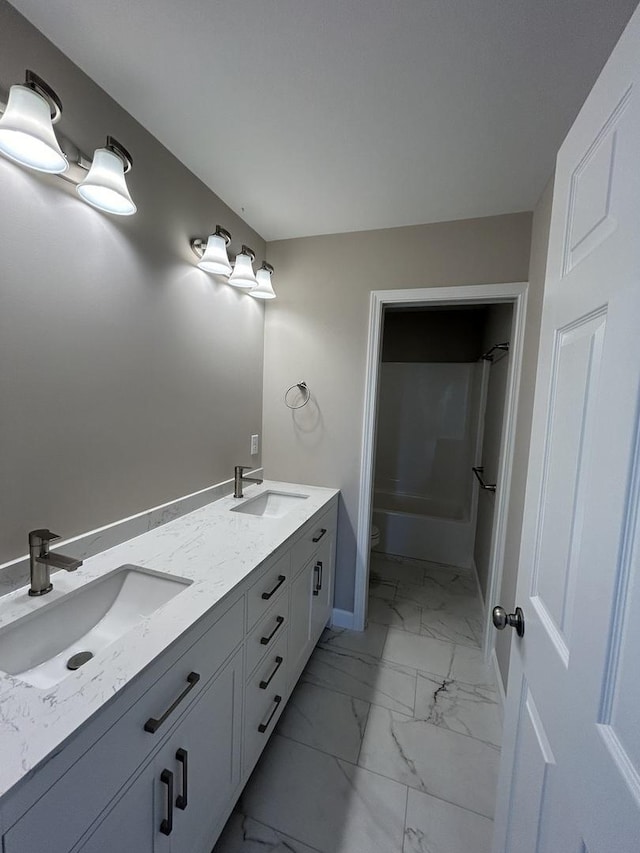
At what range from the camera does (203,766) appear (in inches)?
37.1

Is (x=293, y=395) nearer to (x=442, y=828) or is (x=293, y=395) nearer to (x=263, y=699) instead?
(x=263, y=699)

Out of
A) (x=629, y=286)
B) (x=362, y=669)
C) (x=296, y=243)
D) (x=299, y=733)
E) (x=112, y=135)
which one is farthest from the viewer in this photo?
(x=296, y=243)

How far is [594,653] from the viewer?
0.51m

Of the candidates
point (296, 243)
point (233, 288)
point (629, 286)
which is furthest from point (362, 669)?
point (296, 243)

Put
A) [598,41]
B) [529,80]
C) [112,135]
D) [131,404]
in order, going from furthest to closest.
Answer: [131,404]
[112,135]
[529,80]
[598,41]

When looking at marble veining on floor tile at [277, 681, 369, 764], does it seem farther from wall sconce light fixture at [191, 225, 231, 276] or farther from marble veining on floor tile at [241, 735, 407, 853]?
wall sconce light fixture at [191, 225, 231, 276]

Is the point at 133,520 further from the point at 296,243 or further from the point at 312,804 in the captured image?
the point at 296,243

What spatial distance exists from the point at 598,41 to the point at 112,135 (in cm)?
148

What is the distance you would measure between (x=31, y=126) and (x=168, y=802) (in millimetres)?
1625

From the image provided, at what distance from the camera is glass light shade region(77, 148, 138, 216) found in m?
1.02

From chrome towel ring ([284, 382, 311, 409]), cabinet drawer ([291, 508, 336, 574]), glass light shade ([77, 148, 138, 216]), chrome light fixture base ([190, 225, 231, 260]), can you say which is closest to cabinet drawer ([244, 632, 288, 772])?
cabinet drawer ([291, 508, 336, 574])

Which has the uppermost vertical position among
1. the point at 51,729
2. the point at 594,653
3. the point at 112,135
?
the point at 112,135

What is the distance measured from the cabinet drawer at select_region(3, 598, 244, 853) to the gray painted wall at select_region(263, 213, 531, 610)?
1.34 metres

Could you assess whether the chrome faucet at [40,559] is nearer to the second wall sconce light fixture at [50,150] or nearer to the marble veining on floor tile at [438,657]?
the second wall sconce light fixture at [50,150]
